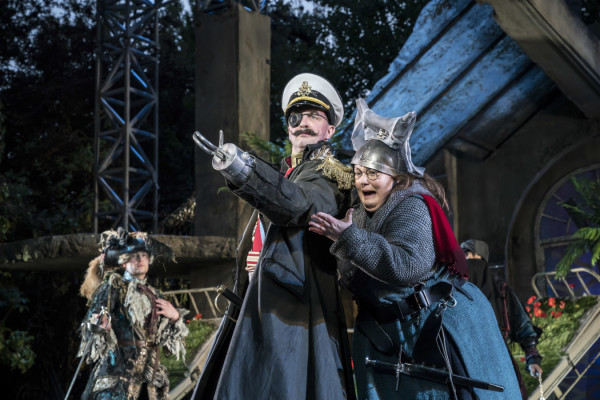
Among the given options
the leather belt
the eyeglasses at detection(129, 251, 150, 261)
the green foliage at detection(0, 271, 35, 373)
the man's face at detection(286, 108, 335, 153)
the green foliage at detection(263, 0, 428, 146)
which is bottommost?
the green foliage at detection(0, 271, 35, 373)

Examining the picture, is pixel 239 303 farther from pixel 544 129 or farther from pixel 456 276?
pixel 544 129

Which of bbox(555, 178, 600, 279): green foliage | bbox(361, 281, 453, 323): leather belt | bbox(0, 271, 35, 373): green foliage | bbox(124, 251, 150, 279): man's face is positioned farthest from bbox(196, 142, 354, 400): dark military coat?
bbox(0, 271, 35, 373): green foliage

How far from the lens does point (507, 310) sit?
728cm

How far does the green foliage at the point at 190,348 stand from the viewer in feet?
28.5

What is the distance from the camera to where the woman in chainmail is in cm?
311

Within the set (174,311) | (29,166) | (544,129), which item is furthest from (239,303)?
(29,166)

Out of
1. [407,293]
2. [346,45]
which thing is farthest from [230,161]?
[346,45]

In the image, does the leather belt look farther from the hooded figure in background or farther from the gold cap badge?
the hooded figure in background

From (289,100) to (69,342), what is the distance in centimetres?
1119

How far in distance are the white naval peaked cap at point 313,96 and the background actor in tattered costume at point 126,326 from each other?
3.29 m

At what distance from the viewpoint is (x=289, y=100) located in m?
3.92

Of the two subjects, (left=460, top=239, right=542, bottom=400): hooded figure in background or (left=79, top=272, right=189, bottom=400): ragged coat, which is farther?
(left=460, top=239, right=542, bottom=400): hooded figure in background

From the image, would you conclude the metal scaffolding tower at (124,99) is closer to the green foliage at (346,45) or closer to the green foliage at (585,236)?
the green foliage at (346,45)

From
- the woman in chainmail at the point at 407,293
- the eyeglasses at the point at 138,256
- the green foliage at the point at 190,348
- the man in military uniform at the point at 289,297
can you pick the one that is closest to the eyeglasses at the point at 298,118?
the man in military uniform at the point at 289,297
